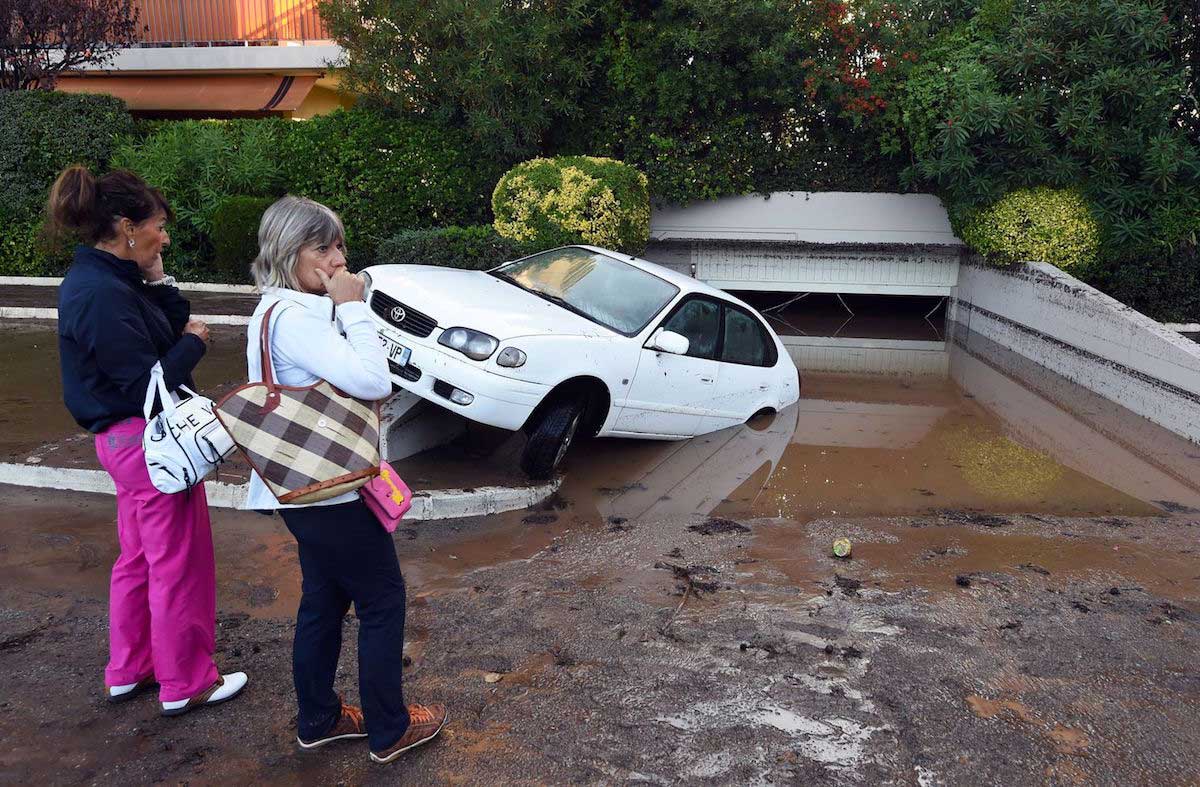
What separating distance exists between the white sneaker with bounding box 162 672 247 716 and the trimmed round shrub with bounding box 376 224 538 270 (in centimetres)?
726

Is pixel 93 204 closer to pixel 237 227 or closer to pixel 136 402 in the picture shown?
pixel 136 402

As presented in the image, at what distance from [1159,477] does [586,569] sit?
485 centimetres

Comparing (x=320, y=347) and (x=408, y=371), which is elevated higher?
(x=320, y=347)

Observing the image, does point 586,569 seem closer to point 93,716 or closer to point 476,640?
point 476,640

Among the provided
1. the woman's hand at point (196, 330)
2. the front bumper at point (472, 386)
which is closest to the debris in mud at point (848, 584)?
the front bumper at point (472, 386)

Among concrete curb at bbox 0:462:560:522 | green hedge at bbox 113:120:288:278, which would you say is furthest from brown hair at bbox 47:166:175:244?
green hedge at bbox 113:120:288:278

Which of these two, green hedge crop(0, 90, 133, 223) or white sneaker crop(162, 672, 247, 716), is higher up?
green hedge crop(0, 90, 133, 223)

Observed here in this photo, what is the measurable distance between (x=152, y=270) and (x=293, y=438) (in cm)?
101

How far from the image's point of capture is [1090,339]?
10133 mm

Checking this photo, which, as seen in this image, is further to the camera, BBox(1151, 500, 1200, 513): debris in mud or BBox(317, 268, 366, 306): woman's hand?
BBox(1151, 500, 1200, 513): debris in mud

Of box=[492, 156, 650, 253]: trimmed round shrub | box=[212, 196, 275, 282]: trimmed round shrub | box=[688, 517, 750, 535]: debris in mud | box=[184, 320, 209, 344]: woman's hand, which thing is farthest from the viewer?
box=[212, 196, 275, 282]: trimmed round shrub

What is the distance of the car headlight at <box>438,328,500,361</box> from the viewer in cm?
583

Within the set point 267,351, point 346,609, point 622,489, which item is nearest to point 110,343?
point 267,351

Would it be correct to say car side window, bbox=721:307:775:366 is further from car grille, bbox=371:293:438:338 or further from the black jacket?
the black jacket
